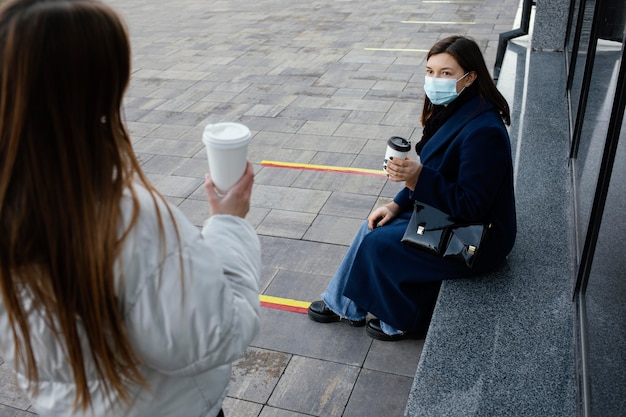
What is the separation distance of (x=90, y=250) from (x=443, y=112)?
2.61m

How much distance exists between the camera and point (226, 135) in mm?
1767

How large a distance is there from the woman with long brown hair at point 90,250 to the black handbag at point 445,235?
2.01 meters

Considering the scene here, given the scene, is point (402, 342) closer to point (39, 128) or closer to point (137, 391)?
point (137, 391)

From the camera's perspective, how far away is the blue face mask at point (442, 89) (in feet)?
11.7

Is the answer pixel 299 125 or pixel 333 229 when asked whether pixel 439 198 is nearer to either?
pixel 333 229

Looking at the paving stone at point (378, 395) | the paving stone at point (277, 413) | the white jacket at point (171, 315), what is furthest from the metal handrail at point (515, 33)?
the white jacket at point (171, 315)

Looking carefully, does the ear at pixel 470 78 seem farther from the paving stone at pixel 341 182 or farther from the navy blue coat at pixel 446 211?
the paving stone at pixel 341 182

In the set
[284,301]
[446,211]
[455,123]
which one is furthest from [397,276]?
[284,301]

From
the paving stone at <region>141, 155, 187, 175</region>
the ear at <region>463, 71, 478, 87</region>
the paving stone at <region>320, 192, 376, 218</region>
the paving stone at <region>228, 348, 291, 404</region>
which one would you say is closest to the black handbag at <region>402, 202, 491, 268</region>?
the ear at <region>463, 71, 478, 87</region>

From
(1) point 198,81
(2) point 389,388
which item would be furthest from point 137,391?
(1) point 198,81

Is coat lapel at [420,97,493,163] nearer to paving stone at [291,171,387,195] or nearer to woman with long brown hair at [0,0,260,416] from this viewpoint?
woman with long brown hair at [0,0,260,416]

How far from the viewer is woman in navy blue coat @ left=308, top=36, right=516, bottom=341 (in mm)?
3354

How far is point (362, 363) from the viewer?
384 centimetres

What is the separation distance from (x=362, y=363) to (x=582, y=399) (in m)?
1.28
